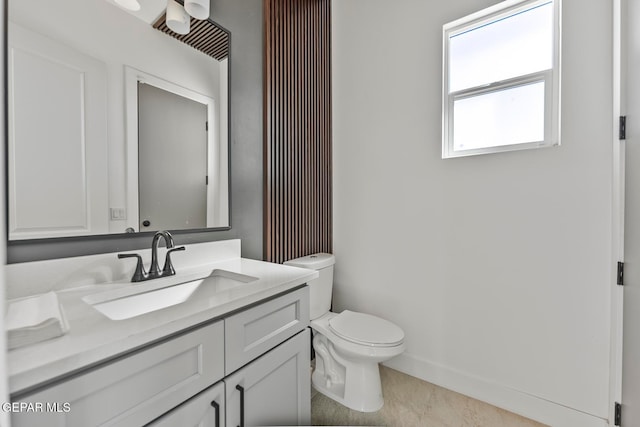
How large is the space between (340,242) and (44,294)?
170 centimetres

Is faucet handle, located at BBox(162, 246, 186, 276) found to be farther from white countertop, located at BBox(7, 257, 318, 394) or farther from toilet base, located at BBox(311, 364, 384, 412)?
toilet base, located at BBox(311, 364, 384, 412)

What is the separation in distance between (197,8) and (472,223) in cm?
185

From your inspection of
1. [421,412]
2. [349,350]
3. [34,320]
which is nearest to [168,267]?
[34,320]

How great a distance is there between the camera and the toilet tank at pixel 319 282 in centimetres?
187

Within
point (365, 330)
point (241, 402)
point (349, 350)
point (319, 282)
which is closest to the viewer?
point (241, 402)

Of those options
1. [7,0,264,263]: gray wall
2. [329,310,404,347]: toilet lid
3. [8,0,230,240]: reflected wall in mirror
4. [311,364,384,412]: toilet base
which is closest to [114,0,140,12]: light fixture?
[8,0,230,240]: reflected wall in mirror

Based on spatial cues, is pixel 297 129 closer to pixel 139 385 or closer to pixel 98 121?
pixel 98 121

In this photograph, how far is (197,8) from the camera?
138 cm

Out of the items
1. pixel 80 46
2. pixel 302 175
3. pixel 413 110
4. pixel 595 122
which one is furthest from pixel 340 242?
pixel 80 46

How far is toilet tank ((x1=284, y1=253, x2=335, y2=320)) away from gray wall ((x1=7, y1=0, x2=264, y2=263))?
320 millimetres

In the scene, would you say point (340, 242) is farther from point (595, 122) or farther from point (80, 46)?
point (80, 46)

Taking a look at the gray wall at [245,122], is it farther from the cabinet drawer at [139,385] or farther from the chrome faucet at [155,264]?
the cabinet drawer at [139,385]

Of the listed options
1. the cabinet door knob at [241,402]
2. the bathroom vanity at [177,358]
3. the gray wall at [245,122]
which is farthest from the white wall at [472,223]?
the cabinet door knob at [241,402]

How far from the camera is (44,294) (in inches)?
38.3
